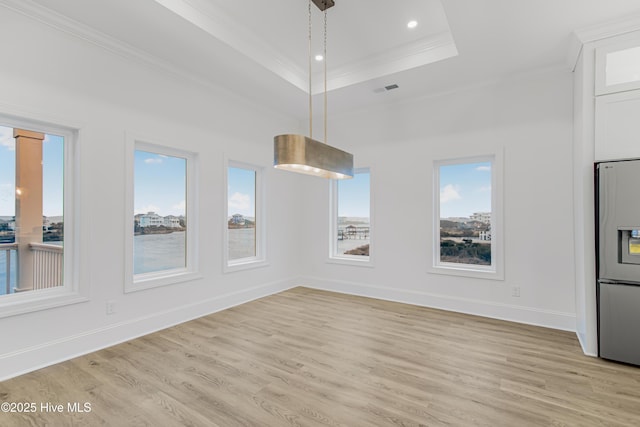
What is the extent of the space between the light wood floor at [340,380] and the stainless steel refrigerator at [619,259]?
213 mm

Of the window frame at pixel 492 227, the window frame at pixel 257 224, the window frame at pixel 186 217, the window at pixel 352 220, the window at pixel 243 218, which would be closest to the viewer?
the window frame at pixel 186 217

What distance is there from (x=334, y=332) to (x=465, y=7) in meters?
3.35

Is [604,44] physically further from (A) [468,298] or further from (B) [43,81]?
(B) [43,81]

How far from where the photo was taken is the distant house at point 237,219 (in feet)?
15.6

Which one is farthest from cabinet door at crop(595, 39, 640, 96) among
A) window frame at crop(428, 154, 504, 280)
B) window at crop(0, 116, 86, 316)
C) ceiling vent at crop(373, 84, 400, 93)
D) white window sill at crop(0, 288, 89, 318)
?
white window sill at crop(0, 288, 89, 318)

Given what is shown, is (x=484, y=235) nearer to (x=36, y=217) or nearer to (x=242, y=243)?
(x=242, y=243)

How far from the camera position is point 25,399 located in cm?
224

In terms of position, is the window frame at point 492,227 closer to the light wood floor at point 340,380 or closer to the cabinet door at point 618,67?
the light wood floor at point 340,380

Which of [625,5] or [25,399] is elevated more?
[625,5]

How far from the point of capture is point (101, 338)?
121 inches

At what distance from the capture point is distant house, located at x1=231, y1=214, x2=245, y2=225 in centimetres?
475

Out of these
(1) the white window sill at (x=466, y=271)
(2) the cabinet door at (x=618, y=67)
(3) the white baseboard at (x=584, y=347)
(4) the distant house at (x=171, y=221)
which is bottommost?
(3) the white baseboard at (x=584, y=347)

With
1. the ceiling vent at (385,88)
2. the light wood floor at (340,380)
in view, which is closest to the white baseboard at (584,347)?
the light wood floor at (340,380)

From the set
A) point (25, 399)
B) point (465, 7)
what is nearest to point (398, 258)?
point (465, 7)
